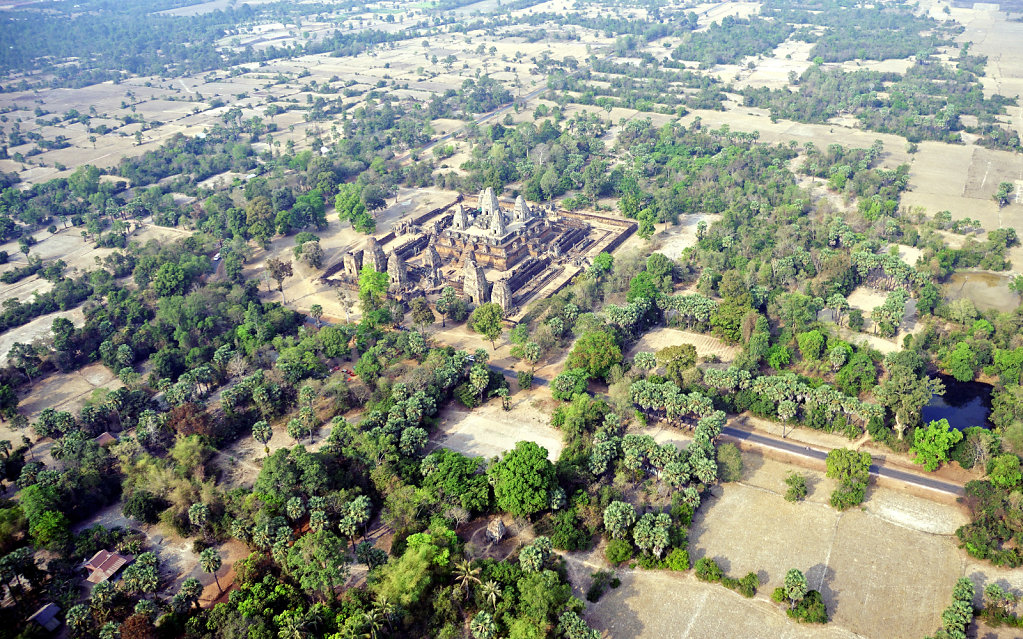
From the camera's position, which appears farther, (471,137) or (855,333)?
(471,137)

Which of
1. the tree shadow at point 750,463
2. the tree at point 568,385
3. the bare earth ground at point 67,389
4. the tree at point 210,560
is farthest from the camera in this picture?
the bare earth ground at point 67,389

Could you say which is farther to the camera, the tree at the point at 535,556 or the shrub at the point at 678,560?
the shrub at the point at 678,560

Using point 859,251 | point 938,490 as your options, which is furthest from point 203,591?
point 859,251

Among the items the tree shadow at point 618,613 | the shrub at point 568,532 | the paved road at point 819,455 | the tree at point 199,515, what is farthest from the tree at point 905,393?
the tree at point 199,515

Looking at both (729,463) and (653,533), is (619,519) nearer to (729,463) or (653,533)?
(653,533)

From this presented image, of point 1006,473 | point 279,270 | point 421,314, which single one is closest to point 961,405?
point 1006,473

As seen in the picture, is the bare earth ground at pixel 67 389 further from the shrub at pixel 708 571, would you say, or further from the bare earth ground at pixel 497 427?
the shrub at pixel 708 571

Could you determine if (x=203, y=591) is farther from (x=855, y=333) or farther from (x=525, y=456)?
(x=855, y=333)
